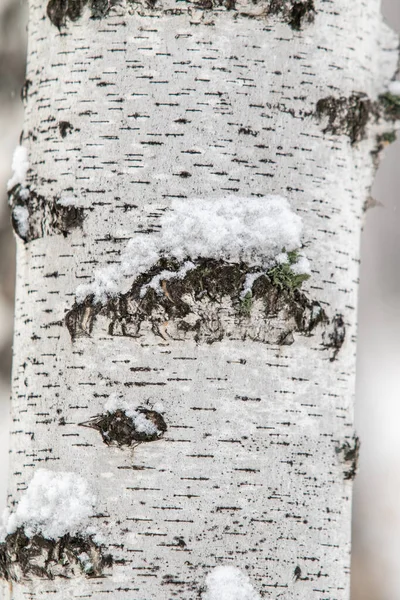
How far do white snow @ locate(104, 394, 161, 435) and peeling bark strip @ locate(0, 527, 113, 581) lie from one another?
0.79 ft

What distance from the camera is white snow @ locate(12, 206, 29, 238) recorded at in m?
1.80

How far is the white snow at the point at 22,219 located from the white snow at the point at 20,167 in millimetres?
59

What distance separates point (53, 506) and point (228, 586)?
0.38 metres

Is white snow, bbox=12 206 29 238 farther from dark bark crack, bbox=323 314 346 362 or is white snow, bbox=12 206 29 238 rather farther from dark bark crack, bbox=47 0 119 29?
dark bark crack, bbox=323 314 346 362

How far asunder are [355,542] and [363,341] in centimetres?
177

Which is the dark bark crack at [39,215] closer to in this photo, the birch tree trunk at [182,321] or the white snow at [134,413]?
the birch tree trunk at [182,321]

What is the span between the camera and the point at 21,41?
494 cm

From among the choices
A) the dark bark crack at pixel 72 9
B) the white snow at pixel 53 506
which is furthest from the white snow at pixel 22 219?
the white snow at pixel 53 506

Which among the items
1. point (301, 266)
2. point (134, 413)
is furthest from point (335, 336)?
point (134, 413)

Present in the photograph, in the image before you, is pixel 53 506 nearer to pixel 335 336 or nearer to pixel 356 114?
pixel 335 336

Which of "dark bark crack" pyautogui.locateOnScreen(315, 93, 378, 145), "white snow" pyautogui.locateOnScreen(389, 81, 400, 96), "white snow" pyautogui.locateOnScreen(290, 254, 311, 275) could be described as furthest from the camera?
"white snow" pyautogui.locateOnScreen(389, 81, 400, 96)

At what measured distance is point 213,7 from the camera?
5.56 ft

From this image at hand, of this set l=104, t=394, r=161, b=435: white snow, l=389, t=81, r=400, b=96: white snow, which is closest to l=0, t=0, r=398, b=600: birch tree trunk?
l=104, t=394, r=161, b=435: white snow

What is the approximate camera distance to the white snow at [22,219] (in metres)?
1.80
